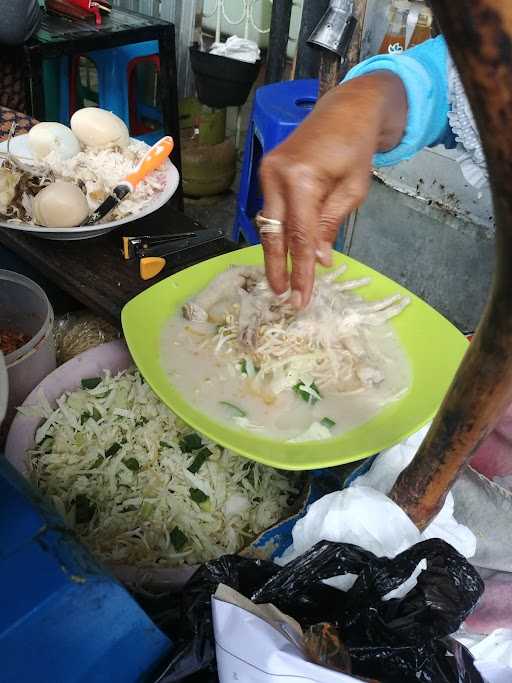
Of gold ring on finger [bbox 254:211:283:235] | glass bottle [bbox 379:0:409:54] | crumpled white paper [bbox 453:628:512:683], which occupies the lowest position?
crumpled white paper [bbox 453:628:512:683]

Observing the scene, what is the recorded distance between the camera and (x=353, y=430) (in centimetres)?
126

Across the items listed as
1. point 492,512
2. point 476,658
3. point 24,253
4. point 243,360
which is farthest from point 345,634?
point 24,253

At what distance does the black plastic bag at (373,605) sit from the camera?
915mm

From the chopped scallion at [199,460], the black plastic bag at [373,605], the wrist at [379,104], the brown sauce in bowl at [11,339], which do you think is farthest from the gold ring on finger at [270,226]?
the brown sauce in bowl at [11,339]

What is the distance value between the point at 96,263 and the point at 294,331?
2.24 ft

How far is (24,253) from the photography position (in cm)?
183

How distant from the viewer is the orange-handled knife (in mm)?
1799

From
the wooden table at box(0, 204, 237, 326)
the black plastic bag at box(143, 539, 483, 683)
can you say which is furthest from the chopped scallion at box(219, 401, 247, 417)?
the wooden table at box(0, 204, 237, 326)

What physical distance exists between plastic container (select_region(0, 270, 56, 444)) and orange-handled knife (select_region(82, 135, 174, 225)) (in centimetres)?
34

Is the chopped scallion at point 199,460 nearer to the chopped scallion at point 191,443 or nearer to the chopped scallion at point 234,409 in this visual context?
the chopped scallion at point 191,443

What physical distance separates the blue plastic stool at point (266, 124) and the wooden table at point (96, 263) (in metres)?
1.11

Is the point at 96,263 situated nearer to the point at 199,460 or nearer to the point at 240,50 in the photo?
the point at 199,460

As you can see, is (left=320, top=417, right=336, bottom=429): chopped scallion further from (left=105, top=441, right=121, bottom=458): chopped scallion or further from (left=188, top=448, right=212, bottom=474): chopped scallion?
(left=105, top=441, right=121, bottom=458): chopped scallion

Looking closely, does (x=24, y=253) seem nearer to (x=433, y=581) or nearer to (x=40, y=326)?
(x=40, y=326)
